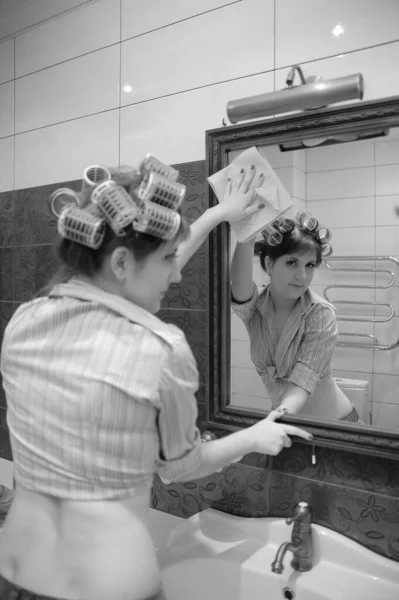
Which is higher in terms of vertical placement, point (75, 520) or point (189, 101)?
point (189, 101)

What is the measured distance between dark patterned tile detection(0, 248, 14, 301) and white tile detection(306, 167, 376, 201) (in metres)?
1.18

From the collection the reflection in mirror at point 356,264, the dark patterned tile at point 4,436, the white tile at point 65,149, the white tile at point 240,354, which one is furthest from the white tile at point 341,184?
the dark patterned tile at point 4,436

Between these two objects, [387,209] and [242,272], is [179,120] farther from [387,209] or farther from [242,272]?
[387,209]

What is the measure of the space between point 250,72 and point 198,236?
450mm

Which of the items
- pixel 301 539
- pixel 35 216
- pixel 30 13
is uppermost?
pixel 30 13

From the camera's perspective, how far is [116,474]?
796 mm

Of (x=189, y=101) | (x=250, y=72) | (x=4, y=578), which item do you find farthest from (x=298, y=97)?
(x=4, y=578)

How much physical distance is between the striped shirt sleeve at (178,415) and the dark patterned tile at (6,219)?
1.27 metres

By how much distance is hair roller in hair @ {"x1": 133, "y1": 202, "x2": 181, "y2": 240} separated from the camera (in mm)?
777

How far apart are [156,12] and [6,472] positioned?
1664 millimetres

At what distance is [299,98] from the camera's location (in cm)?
111

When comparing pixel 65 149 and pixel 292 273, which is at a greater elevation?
pixel 65 149

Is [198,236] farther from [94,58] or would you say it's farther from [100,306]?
[94,58]

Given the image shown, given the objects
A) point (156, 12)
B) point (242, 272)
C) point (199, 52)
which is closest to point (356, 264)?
point (242, 272)
